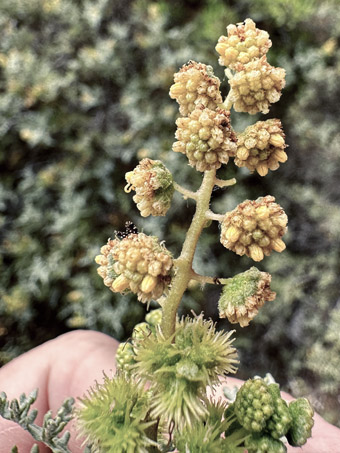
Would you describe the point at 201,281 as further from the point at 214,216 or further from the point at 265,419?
the point at 265,419

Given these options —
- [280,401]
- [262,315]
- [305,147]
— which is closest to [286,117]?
[305,147]

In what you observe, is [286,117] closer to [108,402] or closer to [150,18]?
[150,18]

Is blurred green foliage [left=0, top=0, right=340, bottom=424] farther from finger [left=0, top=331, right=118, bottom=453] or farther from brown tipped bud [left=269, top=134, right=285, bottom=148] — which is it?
brown tipped bud [left=269, top=134, right=285, bottom=148]

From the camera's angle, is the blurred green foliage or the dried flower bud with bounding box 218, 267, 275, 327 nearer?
the dried flower bud with bounding box 218, 267, 275, 327

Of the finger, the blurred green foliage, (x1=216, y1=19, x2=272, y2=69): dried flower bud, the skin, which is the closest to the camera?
(x1=216, y1=19, x2=272, y2=69): dried flower bud

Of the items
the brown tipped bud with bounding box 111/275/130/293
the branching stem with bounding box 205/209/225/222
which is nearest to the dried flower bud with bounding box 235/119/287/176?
the branching stem with bounding box 205/209/225/222

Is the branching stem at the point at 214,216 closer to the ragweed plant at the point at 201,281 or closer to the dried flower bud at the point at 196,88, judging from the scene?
the ragweed plant at the point at 201,281

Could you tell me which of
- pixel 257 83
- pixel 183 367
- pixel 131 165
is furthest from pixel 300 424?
pixel 131 165
